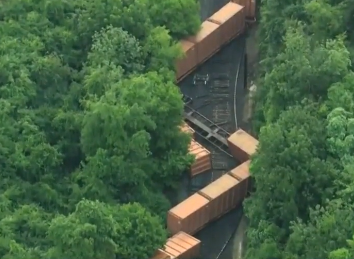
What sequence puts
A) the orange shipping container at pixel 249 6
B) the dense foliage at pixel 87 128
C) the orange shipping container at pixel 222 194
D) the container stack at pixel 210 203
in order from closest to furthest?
the dense foliage at pixel 87 128 < the container stack at pixel 210 203 < the orange shipping container at pixel 222 194 < the orange shipping container at pixel 249 6

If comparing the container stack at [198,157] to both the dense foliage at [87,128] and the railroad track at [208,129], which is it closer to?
the dense foliage at [87,128]

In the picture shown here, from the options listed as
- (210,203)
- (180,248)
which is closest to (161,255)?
(180,248)

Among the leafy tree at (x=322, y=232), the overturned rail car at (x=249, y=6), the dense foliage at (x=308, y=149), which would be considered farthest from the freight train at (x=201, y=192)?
the leafy tree at (x=322, y=232)

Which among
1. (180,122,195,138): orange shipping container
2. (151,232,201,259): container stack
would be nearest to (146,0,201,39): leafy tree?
(180,122,195,138): orange shipping container

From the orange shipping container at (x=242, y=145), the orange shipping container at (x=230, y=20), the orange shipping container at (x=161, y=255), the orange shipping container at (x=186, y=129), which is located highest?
the orange shipping container at (x=230, y=20)

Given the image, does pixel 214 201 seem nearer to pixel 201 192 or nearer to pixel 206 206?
pixel 206 206

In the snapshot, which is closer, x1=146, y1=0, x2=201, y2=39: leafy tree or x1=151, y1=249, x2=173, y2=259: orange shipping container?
x1=151, y1=249, x2=173, y2=259: orange shipping container

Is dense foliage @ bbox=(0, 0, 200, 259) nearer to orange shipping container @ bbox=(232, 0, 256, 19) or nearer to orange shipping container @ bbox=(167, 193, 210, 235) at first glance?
orange shipping container @ bbox=(167, 193, 210, 235)
